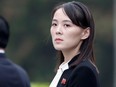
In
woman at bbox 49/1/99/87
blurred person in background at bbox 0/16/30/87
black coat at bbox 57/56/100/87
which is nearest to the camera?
black coat at bbox 57/56/100/87

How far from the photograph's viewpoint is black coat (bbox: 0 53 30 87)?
566 cm

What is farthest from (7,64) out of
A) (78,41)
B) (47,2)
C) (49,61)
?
(47,2)

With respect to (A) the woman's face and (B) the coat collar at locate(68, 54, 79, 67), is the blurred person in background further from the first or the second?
(B) the coat collar at locate(68, 54, 79, 67)

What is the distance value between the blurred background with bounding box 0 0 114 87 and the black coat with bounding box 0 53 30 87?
1039 inches

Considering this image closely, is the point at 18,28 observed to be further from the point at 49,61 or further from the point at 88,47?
the point at 88,47

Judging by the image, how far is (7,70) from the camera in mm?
5719

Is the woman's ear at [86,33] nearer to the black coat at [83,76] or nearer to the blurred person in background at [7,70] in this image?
the black coat at [83,76]

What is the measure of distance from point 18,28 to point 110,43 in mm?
4562

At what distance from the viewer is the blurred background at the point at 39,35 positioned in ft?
111

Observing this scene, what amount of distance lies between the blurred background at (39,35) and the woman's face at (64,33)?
26697 millimetres

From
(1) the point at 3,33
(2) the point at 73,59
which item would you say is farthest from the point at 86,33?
(1) the point at 3,33

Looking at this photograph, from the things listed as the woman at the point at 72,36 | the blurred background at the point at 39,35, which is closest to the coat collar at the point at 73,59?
the woman at the point at 72,36

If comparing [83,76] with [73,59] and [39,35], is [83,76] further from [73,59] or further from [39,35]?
[39,35]

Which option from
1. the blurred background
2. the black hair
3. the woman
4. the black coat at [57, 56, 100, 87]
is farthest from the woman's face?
the blurred background
